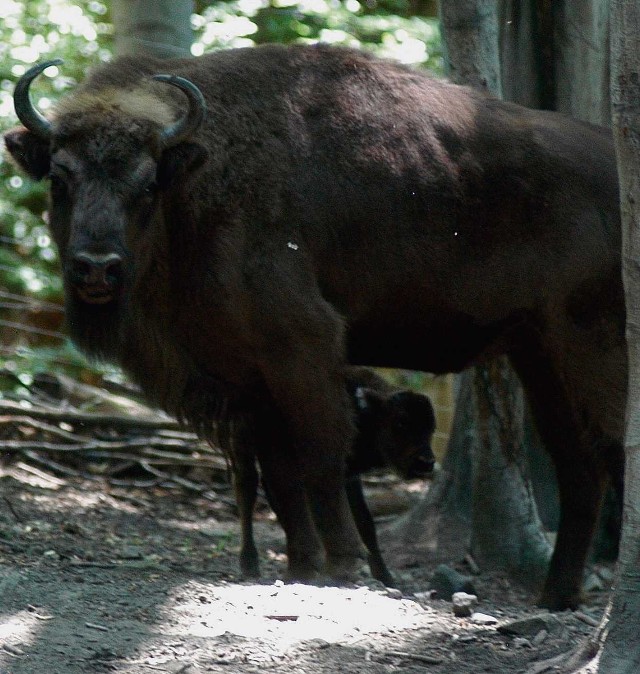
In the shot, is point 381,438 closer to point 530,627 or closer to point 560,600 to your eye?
point 560,600

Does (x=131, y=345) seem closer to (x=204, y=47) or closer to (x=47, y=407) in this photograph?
(x=47, y=407)

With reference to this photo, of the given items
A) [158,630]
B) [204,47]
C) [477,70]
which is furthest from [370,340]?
[204,47]

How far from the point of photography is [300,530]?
19.6 feet

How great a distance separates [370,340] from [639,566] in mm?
2654

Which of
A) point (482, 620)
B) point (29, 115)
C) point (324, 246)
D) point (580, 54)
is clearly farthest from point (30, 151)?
point (580, 54)

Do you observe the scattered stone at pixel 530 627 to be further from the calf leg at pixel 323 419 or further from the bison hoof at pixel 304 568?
the bison hoof at pixel 304 568

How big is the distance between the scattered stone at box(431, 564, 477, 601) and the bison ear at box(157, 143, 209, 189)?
2.39 m

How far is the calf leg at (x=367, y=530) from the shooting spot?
661cm

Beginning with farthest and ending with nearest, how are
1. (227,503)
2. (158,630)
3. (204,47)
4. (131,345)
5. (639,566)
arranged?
(204,47) < (227,503) < (131,345) < (158,630) < (639,566)

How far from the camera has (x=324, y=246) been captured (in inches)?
224

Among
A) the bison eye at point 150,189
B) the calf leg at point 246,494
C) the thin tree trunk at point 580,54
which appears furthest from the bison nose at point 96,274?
the thin tree trunk at point 580,54

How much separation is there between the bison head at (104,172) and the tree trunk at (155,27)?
1615 millimetres

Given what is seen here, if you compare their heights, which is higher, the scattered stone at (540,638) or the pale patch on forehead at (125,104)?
the pale patch on forehead at (125,104)

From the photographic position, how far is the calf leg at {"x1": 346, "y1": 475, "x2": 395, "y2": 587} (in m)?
6.61
